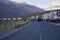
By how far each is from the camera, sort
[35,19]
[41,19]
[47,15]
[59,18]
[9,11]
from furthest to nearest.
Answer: [9,11]
[35,19]
[41,19]
[47,15]
[59,18]

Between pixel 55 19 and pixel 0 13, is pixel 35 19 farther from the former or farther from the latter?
pixel 55 19

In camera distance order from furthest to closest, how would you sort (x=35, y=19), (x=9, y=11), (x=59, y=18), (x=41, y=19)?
1. (x=9, y=11)
2. (x=35, y=19)
3. (x=41, y=19)
4. (x=59, y=18)

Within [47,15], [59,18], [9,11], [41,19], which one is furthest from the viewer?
[9,11]

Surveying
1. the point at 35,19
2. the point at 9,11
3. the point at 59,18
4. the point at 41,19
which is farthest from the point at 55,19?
the point at 9,11

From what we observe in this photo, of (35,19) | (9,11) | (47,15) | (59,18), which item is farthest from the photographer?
(9,11)

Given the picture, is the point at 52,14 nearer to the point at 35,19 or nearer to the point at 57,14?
the point at 57,14

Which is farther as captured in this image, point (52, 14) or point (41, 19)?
point (41, 19)

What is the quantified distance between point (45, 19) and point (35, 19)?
884cm

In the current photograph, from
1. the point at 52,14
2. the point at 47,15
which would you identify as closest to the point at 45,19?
the point at 47,15

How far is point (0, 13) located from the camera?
103 m

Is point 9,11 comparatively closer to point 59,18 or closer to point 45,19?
point 45,19

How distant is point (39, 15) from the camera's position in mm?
98250

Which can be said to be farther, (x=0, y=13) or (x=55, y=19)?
(x=0, y=13)

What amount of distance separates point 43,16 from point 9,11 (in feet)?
102
